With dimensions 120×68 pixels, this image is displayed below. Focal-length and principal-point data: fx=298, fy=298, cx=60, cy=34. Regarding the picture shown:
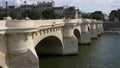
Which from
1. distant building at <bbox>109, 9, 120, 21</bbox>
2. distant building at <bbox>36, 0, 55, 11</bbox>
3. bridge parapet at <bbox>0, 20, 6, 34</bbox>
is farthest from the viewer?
distant building at <bbox>36, 0, 55, 11</bbox>

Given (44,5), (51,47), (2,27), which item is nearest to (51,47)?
(51,47)

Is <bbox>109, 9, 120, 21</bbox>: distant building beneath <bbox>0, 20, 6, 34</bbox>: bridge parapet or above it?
beneath

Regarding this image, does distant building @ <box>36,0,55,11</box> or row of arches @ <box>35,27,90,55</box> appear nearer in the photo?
row of arches @ <box>35,27,90,55</box>

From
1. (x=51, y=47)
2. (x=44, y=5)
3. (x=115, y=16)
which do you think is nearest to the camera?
(x=51, y=47)

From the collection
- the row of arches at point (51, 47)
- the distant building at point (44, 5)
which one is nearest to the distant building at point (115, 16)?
the distant building at point (44, 5)

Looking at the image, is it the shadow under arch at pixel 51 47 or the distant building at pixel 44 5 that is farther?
the distant building at pixel 44 5

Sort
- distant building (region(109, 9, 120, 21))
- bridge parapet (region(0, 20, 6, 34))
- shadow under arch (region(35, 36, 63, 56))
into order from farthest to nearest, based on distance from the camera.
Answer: distant building (region(109, 9, 120, 21))
shadow under arch (region(35, 36, 63, 56))
bridge parapet (region(0, 20, 6, 34))

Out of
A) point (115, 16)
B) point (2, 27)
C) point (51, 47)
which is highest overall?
point (2, 27)

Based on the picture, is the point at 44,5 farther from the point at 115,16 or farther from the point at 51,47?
the point at 51,47

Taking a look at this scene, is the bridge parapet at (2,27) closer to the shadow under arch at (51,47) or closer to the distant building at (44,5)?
the shadow under arch at (51,47)

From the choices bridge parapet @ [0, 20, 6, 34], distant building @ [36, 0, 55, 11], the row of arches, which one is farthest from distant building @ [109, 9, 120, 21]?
bridge parapet @ [0, 20, 6, 34]

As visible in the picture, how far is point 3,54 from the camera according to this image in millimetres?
21906

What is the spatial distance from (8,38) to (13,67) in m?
2.25

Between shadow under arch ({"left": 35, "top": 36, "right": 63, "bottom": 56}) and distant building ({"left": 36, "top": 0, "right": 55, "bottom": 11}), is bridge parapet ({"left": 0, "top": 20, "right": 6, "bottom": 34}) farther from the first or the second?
distant building ({"left": 36, "top": 0, "right": 55, "bottom": 11})
